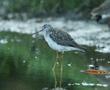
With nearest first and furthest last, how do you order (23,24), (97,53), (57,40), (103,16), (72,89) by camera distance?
(72,89) < (57,40) < (97,53) < (103,16) < (23,24)

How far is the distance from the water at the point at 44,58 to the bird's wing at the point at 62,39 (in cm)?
58

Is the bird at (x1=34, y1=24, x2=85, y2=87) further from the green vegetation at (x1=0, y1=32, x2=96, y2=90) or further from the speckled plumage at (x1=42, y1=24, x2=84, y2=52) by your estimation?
the green vegetation at (x1=0, y1=32, x2=96, y2=90)

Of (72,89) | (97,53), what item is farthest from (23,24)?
(72,89)

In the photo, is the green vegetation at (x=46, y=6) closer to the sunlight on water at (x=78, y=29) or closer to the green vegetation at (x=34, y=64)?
the sunlight on water at (x=78, y=29)

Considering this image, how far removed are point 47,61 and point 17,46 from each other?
2768 mm

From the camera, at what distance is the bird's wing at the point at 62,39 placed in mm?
11259

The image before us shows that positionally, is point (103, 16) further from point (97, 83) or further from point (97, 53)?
point (97, 83)

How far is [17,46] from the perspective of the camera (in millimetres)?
15320

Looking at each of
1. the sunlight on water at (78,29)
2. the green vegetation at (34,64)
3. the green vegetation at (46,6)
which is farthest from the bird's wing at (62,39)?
the green vegetation at (46,6)

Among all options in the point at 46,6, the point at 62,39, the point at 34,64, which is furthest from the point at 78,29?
the point at 62,39

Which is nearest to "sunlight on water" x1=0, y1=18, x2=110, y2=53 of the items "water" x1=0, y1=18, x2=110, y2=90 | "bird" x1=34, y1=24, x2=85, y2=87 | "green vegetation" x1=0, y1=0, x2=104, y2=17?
"water" x1=0, y1=18, x2=110, y2=90

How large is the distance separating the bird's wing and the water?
1.91ft

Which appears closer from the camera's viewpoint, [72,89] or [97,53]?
[72,89]

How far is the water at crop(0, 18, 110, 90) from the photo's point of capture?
1058 centimetres
